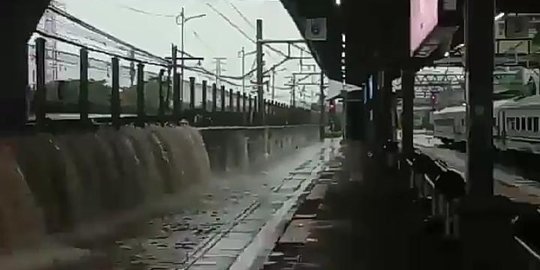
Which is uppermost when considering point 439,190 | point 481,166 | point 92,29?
point 92,29

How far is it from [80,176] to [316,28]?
38.6 feet

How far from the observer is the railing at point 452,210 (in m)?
7.72

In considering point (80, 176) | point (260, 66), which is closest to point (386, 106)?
point (260, 66)

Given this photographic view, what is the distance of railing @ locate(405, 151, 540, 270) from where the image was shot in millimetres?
7718

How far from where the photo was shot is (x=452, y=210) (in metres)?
9.11

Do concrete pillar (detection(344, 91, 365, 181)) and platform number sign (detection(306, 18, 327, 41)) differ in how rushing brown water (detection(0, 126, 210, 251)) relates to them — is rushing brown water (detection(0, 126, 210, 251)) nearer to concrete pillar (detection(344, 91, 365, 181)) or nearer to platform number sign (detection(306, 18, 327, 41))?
platform number sign (detection(306, 18, 327, 41))

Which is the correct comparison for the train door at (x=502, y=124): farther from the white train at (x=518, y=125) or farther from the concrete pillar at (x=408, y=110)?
the concrete pillar at (x=408, y=110)

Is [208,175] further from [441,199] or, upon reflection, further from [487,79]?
[487,79]

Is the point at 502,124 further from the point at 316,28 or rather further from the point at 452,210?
the point at 452,210

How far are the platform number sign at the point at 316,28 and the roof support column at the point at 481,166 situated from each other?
16.0 m

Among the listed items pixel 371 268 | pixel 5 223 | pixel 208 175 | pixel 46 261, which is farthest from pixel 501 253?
pixel 208 175

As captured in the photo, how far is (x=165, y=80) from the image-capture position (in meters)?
24.8

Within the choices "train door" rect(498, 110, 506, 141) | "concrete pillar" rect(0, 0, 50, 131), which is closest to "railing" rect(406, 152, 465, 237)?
"concrete pillar" rect(0, 0, 50, 131)

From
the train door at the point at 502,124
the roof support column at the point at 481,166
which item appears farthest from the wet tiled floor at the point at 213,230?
the train door at the point at 502,124
